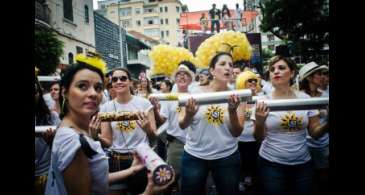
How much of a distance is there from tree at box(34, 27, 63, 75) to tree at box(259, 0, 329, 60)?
4109 millimetres

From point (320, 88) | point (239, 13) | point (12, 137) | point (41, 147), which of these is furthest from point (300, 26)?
point (12, 137)

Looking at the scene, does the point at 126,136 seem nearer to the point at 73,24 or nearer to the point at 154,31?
the point at 73,24

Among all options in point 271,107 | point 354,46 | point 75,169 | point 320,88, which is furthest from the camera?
point 320,88

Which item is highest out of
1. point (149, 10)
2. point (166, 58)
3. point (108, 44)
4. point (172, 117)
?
point (149, 10)

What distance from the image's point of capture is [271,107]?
2.86m

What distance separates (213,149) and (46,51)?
7.92 ft

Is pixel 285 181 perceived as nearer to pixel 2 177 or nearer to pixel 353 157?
pixel 353 157

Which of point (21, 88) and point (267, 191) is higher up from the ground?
point (21, 88)

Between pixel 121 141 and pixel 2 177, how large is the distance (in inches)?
62.9

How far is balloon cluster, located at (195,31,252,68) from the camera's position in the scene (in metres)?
3.90

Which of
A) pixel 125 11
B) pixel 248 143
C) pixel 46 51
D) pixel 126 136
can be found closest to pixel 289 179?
pixel 248 143

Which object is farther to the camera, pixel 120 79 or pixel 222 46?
pixel 222 46

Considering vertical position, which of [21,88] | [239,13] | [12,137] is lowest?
[12,137]

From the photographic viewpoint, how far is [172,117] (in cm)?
446
